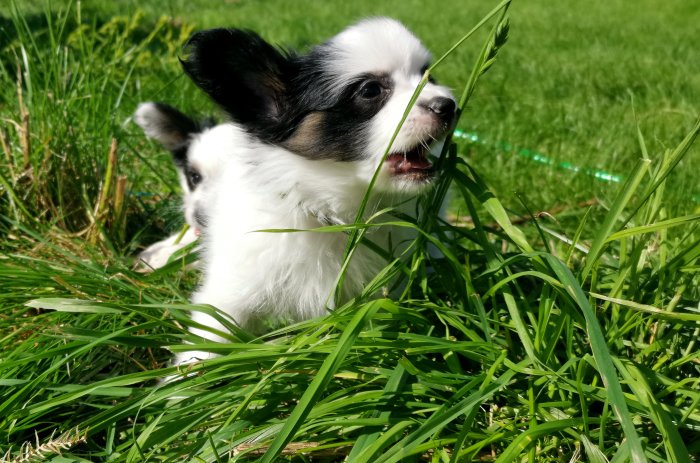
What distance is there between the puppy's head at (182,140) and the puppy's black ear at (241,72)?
958 millimetres

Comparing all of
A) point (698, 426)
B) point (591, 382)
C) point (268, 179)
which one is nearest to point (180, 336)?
point (268, 179)

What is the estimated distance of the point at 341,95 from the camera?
2.34m

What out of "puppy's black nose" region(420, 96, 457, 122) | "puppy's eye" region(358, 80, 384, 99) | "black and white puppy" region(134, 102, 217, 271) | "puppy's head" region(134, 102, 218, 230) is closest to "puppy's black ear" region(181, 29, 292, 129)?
"puppy's eye" region(358, 80, 384, 99)

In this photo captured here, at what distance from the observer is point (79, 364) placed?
2.25 m

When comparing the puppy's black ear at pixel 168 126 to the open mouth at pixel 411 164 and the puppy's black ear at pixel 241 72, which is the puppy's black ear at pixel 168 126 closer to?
the puppy's black ear at pixel 241 72

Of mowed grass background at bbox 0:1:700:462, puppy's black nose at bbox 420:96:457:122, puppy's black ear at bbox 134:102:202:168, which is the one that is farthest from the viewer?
puppy's black ear at bbox 134:102:202:168

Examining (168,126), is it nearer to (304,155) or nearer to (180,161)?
(180,161)

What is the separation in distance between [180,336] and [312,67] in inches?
38.3

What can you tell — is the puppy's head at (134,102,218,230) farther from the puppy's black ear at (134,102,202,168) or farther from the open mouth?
the open mouth

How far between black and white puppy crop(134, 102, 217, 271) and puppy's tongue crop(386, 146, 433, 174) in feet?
3.92

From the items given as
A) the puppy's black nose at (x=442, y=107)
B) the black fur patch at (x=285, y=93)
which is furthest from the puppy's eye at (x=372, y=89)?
the puppy's black nose at (x=442, y=107)

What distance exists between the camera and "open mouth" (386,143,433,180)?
7.36 feet

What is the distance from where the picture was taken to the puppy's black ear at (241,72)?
7.70 ft

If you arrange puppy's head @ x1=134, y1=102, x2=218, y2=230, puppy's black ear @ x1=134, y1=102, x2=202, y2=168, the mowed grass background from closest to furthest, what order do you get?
the mowed grass background < puppy's head @ x1=134, y1=102, x2=218, y2=230 < puppy's black ear @ x1=134, y1=102, x2=202, y2=168
